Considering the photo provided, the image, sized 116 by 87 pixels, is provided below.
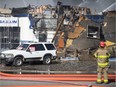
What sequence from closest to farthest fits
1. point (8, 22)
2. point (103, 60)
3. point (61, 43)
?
1. point (103, 60)
2. point (61, 43)
3. point (8, 22)

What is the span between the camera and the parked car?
25.5 meters

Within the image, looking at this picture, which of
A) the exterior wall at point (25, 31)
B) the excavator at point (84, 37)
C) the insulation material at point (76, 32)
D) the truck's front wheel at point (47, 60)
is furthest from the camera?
the exterior wall at point (25, 31)

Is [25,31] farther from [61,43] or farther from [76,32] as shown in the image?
[76,32]

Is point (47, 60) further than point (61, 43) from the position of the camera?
No

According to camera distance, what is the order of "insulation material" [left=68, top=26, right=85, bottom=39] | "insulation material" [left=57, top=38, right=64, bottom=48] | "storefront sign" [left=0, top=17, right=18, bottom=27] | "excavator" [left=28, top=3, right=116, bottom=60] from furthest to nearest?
"storefront sign" [left=0, top=17, right=18, bottom=27] → "insulation material" [left=57, top=38, right=64, bottom=48] → "insulation material" [left=68, top=26, right=85, bottom=39] → "excavator" [left=28, top=3, right=116, bottom=60]

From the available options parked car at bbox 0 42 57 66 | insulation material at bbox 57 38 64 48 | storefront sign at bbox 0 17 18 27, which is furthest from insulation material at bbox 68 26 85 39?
storefront sign at bbox 0 17 18 27

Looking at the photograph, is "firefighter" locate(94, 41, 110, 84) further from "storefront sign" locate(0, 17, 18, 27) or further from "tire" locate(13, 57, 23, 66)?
"storefront sign" locate(0, 17, 18, 27)

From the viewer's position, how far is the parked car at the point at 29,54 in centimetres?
2545

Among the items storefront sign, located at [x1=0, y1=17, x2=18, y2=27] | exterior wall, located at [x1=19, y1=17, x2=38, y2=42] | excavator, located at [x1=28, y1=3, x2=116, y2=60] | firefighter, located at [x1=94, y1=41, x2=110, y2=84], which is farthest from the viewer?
storefront sign, located at [x1=0, y1=17, x2=18, y2=27]

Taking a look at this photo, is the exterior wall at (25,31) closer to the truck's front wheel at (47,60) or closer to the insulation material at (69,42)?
the insulation material at (69,42)

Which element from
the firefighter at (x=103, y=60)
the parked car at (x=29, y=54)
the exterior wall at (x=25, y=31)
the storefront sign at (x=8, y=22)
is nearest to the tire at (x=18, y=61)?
the parked car at (x=29, y=54)

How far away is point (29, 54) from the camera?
1032 inches

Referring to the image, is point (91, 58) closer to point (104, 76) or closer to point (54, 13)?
point (54, 13)

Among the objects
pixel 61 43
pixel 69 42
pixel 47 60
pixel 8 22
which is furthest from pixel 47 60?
pixel 8 22
